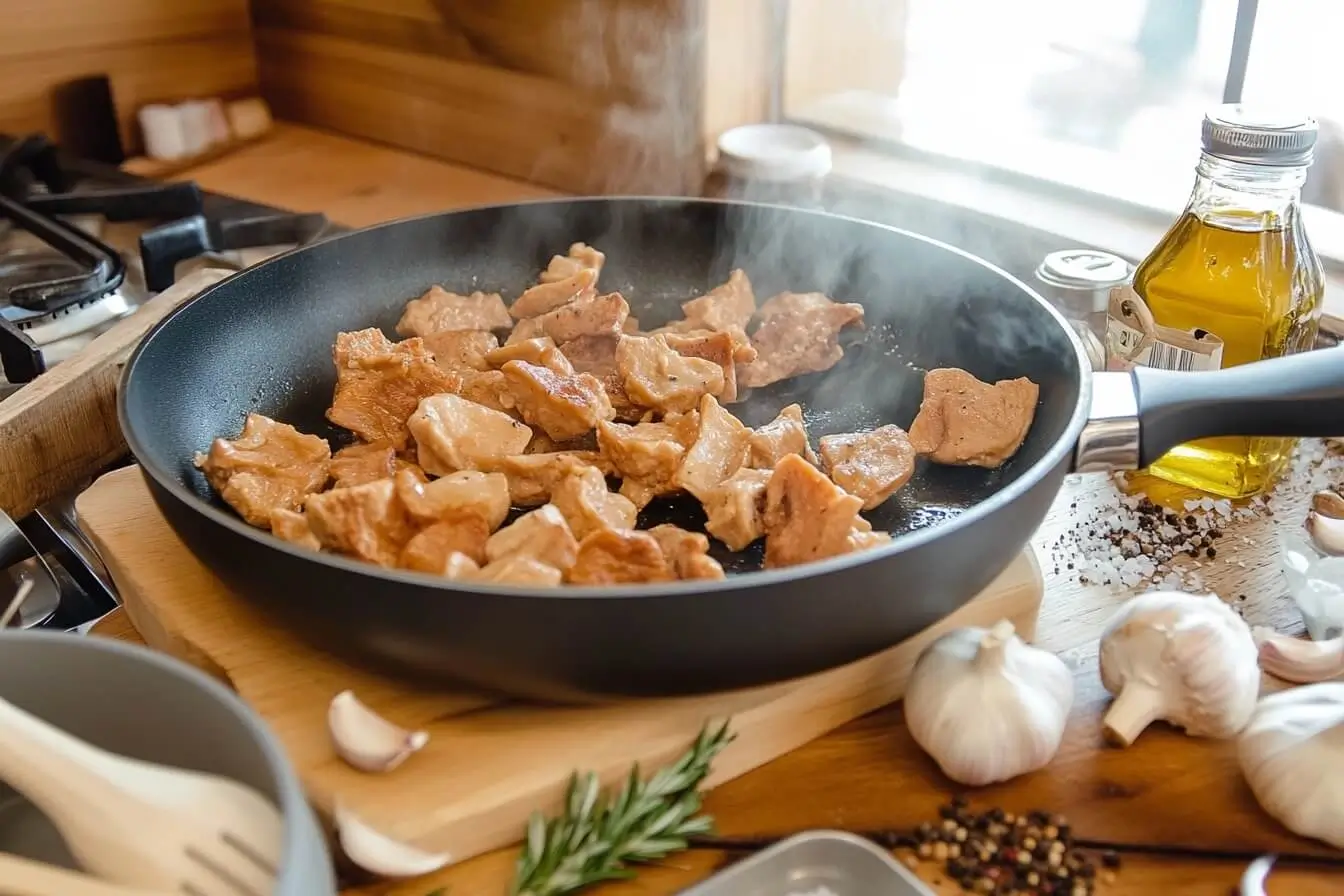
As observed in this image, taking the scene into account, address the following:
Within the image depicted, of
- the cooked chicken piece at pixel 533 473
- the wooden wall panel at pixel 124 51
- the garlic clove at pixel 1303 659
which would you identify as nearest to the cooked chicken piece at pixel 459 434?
the cooked chicken piece at pixel 533 473

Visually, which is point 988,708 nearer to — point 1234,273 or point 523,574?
point 523,574

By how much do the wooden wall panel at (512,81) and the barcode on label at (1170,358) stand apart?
2.92ft

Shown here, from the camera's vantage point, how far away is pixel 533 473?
1247 mm

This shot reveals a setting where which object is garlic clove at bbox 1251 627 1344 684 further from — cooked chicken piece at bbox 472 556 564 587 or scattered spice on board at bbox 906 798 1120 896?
cooked chicken piece at bbox 472 556 564 587

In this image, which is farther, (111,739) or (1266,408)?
(1266,408)

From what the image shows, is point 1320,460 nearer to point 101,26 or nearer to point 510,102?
point 510,102

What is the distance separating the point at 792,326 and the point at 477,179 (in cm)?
100

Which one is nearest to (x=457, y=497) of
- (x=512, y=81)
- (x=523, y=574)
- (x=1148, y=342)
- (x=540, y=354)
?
(x=523, y=574)

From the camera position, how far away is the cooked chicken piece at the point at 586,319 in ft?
4.73

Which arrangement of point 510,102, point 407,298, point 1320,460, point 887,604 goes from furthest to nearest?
1. point 510,102
2. point 407,298
3. point 1320,460
4. point 887,604

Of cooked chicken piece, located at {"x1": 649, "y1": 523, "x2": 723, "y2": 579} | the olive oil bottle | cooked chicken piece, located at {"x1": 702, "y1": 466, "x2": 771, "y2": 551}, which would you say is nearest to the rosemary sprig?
cooked chicken piece, located at {"x1": 649, "y1": 523, "x2": 723, "y2": 579}

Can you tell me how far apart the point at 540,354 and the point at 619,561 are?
17.3 inches

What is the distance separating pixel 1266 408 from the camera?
107 centimetres

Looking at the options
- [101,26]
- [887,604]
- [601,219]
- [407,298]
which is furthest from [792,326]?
[101,26]
